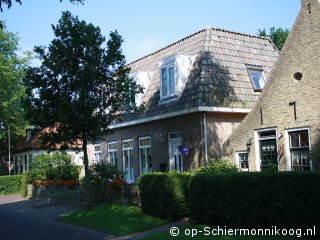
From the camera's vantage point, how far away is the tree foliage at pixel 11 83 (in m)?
39.0

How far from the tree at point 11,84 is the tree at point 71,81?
2045cm

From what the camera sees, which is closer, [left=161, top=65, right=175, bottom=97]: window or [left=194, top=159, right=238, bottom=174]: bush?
[left=194, top=159, right=238, bottom=174]: bush

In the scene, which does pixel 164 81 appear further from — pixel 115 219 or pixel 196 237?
pixel 196 237

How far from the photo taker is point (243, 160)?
18.5m

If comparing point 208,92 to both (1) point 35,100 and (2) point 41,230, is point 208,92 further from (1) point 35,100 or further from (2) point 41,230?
(2) point 41,230

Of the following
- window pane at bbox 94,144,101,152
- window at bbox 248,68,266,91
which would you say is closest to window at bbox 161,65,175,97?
window at bbox 248,68,266,91

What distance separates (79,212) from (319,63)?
12.0 metres

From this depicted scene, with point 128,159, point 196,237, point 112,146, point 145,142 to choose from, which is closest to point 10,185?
point 112,146

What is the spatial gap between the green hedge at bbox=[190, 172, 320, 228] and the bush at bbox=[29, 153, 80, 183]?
1864cm

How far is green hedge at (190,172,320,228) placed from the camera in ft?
33.3

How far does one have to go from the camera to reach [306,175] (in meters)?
10.2

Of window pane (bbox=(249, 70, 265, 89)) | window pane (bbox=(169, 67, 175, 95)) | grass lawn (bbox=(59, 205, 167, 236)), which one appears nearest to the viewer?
grass lawn (bbox=(59, 205, 167, 236))

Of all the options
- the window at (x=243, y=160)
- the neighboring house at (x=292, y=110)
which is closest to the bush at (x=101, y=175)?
the window at (x=243, y=160)

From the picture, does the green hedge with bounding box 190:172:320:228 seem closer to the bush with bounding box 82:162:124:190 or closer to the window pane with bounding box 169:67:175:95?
the bush with bounding box 82:162:124:190
